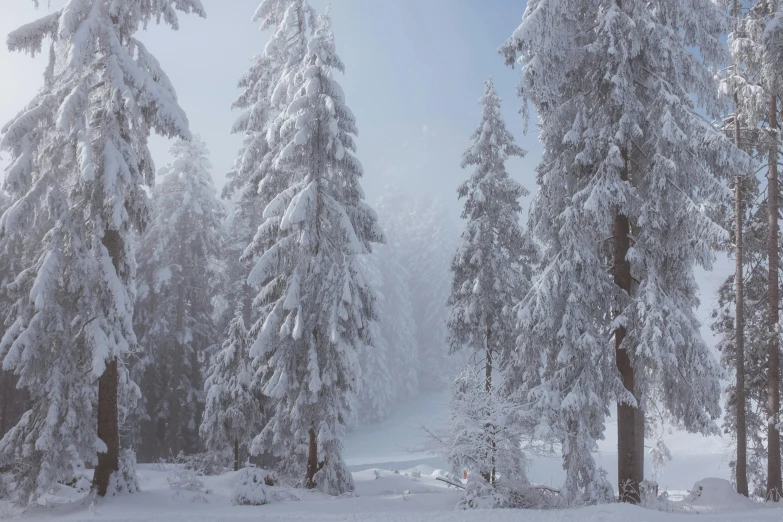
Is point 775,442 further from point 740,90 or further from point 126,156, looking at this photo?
point 126,156

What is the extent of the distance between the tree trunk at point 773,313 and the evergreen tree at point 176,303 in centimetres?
2384

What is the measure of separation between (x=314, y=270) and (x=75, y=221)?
6.50 m

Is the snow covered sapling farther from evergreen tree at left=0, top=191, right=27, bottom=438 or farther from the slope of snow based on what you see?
evergreen tree at left=0, top=191, right=27, bottom=438

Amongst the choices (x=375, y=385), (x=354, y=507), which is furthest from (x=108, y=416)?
(x=375, y=385)

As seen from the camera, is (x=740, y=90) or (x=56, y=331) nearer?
(x=56, y=331)

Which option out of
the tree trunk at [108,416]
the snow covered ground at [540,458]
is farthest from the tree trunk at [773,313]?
the snow covered ground at [540,458]

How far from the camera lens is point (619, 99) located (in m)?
10.6

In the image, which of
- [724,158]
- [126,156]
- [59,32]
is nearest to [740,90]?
[724,158]

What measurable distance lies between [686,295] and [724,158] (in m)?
3.32

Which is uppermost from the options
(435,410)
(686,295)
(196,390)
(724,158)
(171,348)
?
(724,158)

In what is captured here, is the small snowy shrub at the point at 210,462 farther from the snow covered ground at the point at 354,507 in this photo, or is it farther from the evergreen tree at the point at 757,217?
the evergreen tree at the point at 757,217

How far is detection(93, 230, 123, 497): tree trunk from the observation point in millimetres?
11445

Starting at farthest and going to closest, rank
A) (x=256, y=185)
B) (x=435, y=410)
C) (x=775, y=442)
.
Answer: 1. (x=435, y=410)
2. (x=256, y=185)
3. (x=775, y=442)

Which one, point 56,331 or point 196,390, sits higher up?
point 56,331
